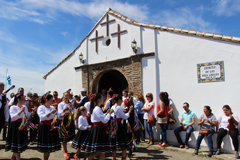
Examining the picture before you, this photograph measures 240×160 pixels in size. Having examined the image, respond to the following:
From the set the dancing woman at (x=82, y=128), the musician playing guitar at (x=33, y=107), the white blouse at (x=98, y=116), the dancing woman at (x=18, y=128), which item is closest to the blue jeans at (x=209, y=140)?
the white blouse at (x=98, y=116)

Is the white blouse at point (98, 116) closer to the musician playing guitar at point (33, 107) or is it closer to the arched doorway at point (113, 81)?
the musician playing guitar at point (33, 107)

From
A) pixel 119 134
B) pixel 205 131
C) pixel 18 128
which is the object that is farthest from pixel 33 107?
pixel 205 131

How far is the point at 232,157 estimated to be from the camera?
513cm

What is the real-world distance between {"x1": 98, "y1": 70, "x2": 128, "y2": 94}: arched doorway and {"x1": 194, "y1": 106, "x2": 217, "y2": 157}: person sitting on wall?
17.1 ft

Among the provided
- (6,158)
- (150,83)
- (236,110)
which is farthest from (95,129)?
(236,110)

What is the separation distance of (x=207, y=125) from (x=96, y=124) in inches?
135

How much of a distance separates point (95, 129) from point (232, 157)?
148 inches

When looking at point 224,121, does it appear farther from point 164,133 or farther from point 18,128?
point 18,128

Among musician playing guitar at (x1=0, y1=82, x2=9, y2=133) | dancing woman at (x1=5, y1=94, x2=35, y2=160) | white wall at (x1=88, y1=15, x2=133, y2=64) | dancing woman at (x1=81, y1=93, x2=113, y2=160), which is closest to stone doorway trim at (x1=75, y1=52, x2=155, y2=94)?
white wall at (x1=88, y1=15, x2=133, y2=64)

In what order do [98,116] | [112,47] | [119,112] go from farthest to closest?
[112,47]
[119,112]
[98,116]

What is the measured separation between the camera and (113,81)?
35.7ft

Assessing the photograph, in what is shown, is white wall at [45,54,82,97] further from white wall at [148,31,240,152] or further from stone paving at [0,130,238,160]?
white wall at [148,31,240,152]

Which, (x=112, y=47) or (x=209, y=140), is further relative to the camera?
(x=112, y=47)

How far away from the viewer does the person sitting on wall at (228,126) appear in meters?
5.28
